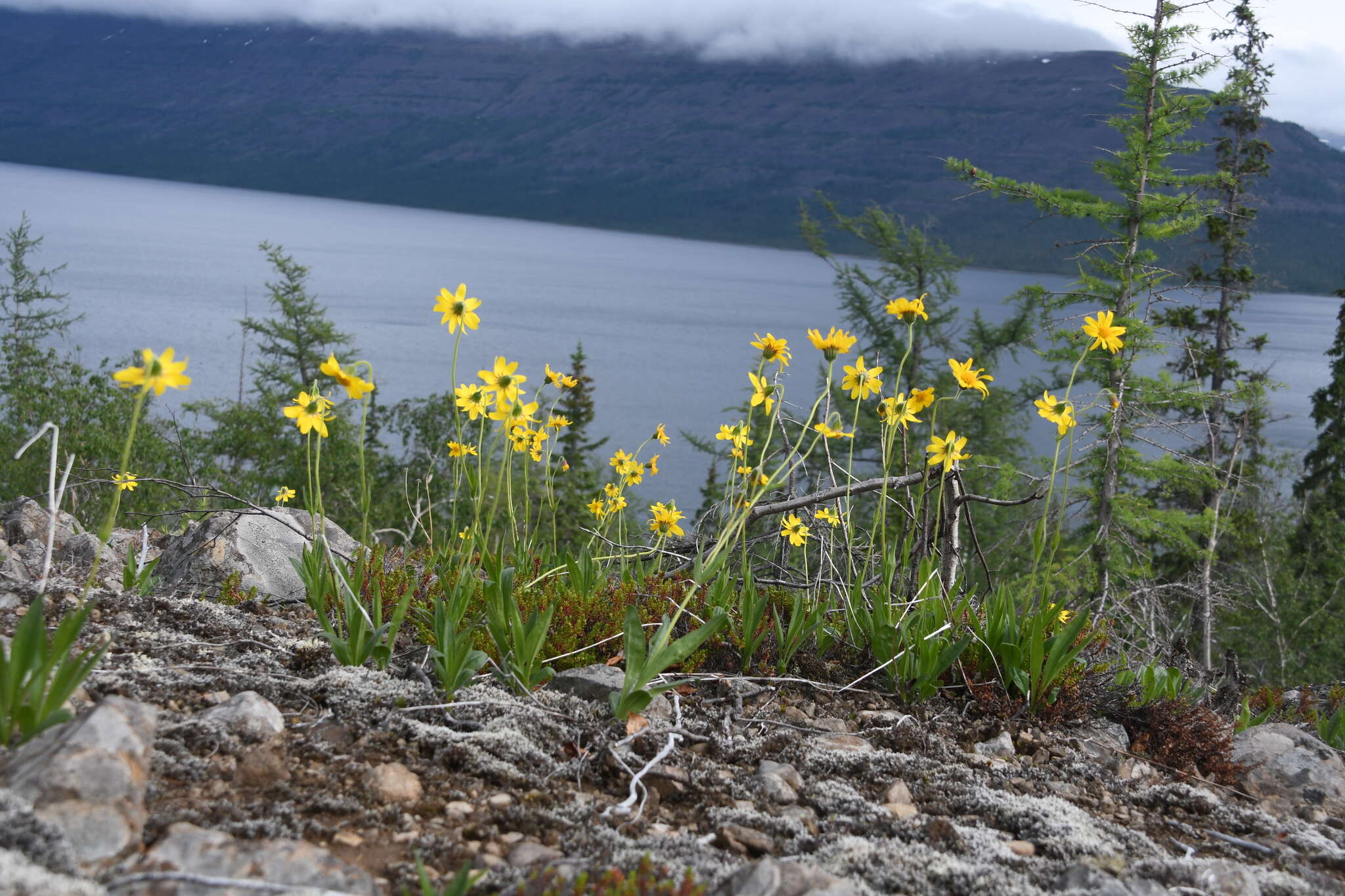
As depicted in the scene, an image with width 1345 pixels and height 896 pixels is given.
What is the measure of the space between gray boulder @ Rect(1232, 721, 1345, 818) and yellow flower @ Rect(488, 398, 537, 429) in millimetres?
2984

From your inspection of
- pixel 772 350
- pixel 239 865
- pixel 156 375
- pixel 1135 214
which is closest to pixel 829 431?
pixel 772 350

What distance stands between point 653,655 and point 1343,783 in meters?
2.53

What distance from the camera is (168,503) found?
28.9m

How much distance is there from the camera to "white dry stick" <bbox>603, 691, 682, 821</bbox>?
227 centimetres

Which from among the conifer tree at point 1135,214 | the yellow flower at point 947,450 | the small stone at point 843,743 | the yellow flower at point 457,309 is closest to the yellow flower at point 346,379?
the yellow flower at point 457,309

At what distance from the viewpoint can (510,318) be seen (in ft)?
339

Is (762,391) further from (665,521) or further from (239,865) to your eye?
(239,865)

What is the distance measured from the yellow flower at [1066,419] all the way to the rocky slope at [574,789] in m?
1.10

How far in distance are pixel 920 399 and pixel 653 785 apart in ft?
6.92

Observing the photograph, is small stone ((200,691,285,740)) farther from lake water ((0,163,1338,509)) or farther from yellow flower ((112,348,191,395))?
lake water ((0,163,1338,509))

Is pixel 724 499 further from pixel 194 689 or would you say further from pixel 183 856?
pixel 183 856

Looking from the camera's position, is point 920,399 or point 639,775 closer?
point 639,775

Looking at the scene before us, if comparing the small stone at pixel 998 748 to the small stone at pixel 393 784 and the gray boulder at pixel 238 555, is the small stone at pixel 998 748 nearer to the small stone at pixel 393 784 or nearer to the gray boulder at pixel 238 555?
the small stone at pixel 393 784

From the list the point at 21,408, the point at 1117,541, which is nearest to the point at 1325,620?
the point at 1117,541
